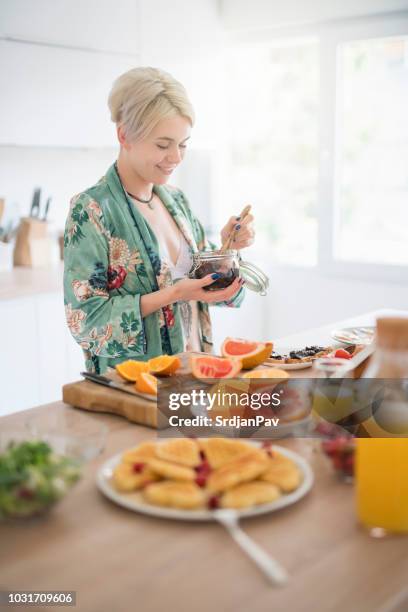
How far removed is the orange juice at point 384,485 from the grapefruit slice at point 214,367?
0.59 metres

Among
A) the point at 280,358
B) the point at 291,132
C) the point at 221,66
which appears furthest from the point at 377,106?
the point at 280,358

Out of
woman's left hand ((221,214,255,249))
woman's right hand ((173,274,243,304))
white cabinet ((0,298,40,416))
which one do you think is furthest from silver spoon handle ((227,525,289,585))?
white cabinet ((0,298,40,416))

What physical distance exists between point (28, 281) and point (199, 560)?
8.65 ft

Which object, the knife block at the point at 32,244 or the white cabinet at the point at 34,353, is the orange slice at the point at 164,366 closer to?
the white cabinet at the point at 34,353

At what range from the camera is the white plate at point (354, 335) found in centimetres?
201

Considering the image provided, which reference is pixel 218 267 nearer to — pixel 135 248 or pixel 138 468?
pixel 135 248

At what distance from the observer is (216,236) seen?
4852 mm

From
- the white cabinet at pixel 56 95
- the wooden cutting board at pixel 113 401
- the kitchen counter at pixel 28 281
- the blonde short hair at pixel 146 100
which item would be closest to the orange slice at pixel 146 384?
the wooden cutting board at pixel 113 401

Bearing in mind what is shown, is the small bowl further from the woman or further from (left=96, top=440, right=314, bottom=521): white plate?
the woman

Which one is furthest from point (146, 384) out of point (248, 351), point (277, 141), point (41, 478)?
point (277, 141)

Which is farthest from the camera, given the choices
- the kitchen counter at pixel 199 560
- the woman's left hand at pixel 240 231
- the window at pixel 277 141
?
the window at pixel 277 141

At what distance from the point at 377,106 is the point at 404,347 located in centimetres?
330

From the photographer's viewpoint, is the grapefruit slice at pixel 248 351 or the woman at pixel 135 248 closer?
the grapefruit slice at pixel 248 351

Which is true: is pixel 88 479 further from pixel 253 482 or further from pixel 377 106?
pixel 377 106
